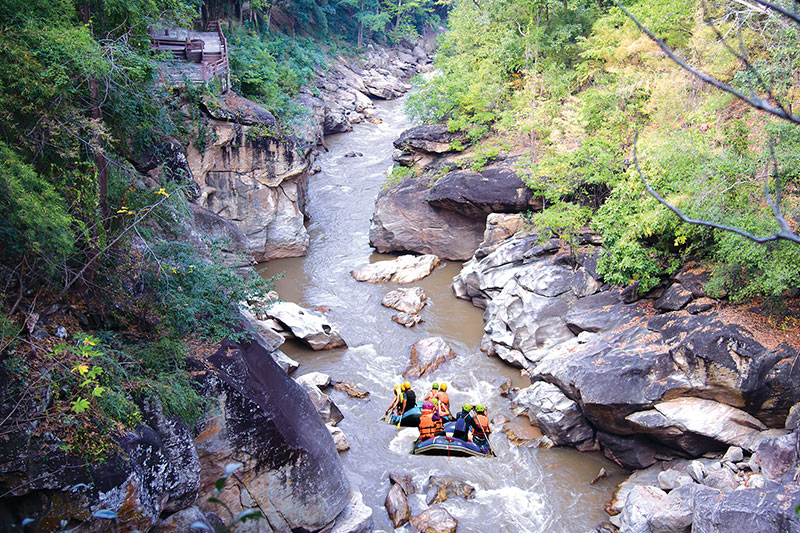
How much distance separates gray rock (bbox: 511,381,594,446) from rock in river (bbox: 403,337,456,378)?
318 centimetres

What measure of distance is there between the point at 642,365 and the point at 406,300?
315 inches

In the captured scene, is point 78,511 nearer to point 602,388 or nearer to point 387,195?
point 602,388

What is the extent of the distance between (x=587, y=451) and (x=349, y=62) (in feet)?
122

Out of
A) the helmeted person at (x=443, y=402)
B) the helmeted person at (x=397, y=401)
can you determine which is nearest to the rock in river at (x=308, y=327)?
the helmeted person at (x=397, y=401)

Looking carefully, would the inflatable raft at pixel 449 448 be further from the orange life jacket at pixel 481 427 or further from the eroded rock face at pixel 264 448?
the eroded rock face at pixel 264 448

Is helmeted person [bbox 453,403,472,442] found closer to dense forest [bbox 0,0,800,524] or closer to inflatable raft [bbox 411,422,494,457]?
inflatable raft [bbox 411,422,494,457]

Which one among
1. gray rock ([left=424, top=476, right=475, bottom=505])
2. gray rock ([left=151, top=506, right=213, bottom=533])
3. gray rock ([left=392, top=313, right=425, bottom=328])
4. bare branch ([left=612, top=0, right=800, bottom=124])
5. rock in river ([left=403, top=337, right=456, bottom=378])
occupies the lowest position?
gray rock ([left=392, top=313, right=425, bottom=328])

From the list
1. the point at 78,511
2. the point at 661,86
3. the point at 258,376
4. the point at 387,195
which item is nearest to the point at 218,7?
the point at 387,195

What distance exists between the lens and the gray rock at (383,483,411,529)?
934 cm

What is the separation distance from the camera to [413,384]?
13.4 m

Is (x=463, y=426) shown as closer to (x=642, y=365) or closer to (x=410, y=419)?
(x=410, y=419)

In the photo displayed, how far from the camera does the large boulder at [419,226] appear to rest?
19.2 meters

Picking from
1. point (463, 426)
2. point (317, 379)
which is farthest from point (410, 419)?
point (317, 379)

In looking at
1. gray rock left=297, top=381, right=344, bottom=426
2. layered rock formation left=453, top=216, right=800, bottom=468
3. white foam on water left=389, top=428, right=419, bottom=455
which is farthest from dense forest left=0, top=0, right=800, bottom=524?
white foam on water left=389, top=428, right=419, bottom=455
